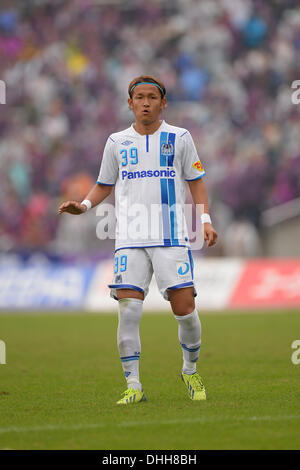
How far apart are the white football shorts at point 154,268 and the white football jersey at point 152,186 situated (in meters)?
0.06

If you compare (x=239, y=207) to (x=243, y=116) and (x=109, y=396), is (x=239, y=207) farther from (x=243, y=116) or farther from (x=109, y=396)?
(x=109, y=396)

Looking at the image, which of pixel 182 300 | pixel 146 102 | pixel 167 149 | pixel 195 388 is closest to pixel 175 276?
pixel 182 300

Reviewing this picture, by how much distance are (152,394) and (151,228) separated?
53.6 inches

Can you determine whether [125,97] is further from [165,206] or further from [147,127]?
[165,206]

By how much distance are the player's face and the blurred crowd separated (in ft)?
48.6

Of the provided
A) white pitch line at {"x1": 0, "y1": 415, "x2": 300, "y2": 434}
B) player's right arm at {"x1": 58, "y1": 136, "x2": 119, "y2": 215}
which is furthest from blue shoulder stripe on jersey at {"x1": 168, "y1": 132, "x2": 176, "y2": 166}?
white pitch line at {"x1": 0, "y1": 415, "x2": 300, "y2": 434}

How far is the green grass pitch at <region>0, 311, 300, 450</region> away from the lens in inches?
186

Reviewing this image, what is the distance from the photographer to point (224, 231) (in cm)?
2144

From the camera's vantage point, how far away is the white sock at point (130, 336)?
623 cm

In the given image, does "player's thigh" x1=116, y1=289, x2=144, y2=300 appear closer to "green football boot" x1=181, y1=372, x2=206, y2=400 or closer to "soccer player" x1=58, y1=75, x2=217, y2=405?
"soccer player" x1=58, y1=75, x2=217, y2=405

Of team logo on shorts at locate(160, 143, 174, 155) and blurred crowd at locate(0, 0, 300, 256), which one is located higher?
blurred crowd at locate(0, 0, 300, 256)

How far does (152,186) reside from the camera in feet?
20.7

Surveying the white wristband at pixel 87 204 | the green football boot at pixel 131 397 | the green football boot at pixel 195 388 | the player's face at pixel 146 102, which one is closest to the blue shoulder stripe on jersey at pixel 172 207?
the player's face at pixel 146 102

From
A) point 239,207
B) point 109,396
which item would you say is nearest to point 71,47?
point 239,207
